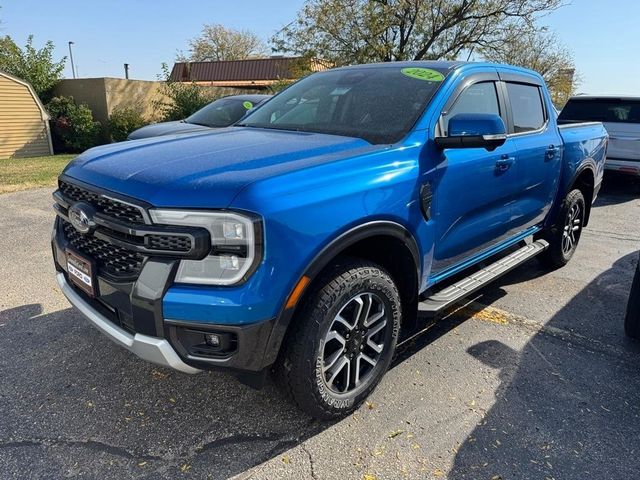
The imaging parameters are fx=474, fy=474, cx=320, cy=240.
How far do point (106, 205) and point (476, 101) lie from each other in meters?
2.56

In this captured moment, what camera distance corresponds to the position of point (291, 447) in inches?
94.4

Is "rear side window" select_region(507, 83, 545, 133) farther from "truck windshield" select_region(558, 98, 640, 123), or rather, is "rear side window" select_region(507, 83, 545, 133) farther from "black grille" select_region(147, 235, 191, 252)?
"truck windshield" select_region(558, 98, 640, 123)

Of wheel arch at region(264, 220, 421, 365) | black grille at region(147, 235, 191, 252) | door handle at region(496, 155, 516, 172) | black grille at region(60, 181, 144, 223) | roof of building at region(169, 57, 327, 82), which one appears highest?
roof of building at region(169, 57, 327, 82)

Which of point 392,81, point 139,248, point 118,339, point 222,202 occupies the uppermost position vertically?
point 392,81

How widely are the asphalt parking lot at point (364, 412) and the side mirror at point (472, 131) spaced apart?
1.45 m

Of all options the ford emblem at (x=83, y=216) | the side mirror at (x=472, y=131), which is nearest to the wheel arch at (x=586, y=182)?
the side mirror at (x=472, y=131)

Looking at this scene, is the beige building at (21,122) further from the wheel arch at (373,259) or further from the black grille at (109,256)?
the wheel arch at (373,259)

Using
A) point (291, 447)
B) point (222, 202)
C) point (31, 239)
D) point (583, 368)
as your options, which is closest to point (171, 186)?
point (222, 202)

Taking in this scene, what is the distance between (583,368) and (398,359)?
4.05 feet

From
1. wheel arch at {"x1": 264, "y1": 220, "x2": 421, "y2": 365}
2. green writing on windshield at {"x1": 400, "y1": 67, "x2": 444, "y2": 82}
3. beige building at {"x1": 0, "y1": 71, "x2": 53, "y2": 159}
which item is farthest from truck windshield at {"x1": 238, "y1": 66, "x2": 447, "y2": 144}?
beige building at {"x1": 0, "y1": 71, "x2": 53, "y2": 159}

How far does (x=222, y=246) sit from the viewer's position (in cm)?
198

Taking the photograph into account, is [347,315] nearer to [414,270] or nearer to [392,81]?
[414,270]

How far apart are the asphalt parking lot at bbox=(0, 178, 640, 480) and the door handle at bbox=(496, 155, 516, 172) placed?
1235mm

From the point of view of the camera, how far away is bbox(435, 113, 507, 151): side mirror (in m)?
2.73
